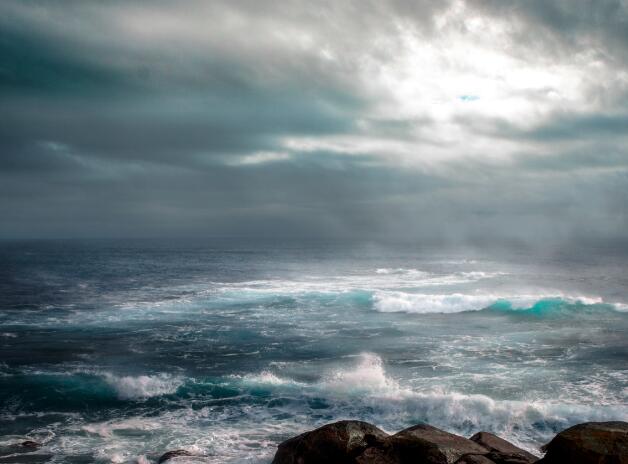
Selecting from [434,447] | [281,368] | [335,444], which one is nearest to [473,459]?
[434,447]

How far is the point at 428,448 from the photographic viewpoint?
1064 centimetres

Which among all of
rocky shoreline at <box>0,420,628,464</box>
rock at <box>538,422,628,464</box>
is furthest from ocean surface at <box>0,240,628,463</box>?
rock at <box>538,422,628,464</box>

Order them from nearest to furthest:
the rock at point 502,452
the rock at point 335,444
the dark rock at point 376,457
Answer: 1. the rock at point 502,452
2. the dark rock at point 376,457
3. the rock at point 335,444

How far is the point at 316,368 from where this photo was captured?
2464 centimetres

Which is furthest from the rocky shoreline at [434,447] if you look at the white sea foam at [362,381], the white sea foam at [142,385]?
the white sea foam at [142,385]

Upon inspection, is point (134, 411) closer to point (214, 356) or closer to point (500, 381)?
point (214, 356)

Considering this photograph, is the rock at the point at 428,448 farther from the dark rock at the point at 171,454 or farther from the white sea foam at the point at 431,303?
the white sea foam at the point at 431,303

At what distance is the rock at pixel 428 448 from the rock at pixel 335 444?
559mm

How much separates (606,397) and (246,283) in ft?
160

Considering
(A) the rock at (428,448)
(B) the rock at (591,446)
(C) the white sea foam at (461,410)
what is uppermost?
(B) the rock at (591,446)

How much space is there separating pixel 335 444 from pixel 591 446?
545cm

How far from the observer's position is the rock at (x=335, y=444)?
11180 mm

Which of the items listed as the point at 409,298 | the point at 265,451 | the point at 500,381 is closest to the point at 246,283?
the point at 409,298

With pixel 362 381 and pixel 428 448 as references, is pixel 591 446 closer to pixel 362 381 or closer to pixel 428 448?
pixel 428 448
